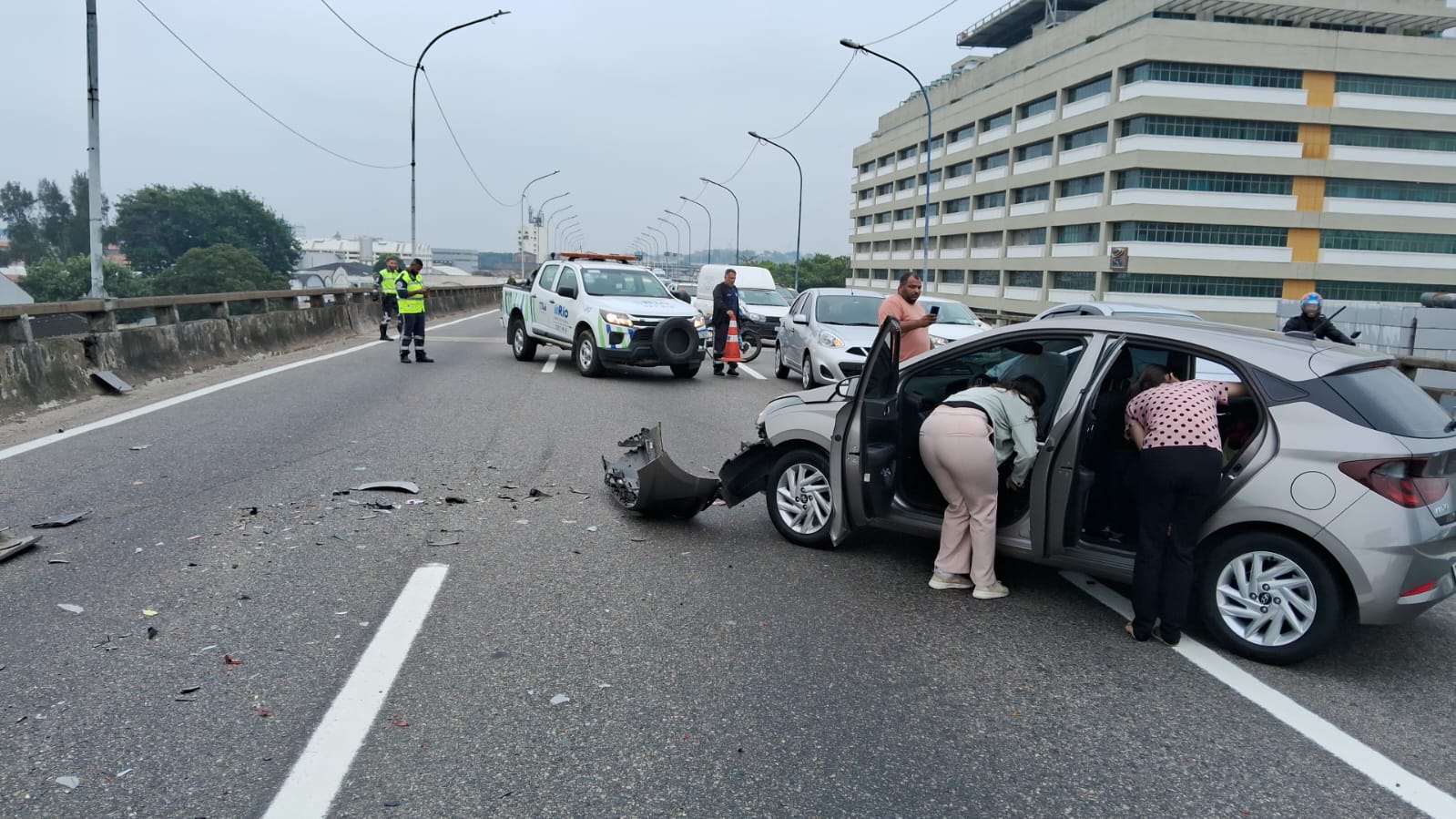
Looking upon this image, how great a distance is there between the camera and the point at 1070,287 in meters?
63.4

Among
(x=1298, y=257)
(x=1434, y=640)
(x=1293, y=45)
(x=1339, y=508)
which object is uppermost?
(x=1293, y=45)

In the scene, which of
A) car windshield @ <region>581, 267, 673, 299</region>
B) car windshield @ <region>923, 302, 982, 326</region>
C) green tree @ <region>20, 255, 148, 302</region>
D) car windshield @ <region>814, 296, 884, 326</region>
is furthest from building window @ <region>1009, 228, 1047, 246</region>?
green tree @ <region>20, 255, 148, 302</region>

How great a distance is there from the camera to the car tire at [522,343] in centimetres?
1820

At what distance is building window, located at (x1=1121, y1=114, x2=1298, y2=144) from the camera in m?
56.3

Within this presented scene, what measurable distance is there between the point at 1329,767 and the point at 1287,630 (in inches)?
41.2

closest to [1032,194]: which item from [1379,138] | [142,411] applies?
[1379,138]

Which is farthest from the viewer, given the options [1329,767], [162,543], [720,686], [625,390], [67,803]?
[625,390]

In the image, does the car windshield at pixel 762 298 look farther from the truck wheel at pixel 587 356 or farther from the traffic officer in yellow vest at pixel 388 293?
the truck wheel at pixel 587 356

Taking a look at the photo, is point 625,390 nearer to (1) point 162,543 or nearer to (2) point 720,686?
(1) point 162,543

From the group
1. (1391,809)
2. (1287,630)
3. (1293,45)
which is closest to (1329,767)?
(1391,809)

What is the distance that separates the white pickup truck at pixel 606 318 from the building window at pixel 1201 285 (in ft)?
157

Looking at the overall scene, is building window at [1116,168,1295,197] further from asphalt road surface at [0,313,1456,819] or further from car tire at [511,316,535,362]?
asphalt road surface at [0,313,1456,819]

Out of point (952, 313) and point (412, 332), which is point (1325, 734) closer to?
point (952, 313)


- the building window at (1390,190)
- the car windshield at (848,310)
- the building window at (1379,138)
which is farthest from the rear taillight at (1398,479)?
the building window at (1379,138)
